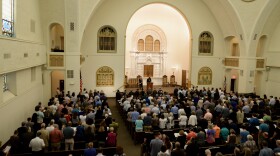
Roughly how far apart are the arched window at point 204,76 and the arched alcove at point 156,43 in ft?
11.0

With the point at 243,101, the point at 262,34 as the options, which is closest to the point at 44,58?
the point at 243,101

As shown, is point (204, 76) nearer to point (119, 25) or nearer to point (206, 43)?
point (206, 43)

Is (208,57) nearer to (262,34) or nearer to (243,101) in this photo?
(262,34)

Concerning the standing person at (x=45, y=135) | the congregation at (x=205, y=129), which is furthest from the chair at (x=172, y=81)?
the standing person at (x=45, y=135)

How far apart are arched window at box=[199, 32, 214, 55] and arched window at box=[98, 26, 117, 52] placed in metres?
9.01

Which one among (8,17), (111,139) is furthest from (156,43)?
(111,139)

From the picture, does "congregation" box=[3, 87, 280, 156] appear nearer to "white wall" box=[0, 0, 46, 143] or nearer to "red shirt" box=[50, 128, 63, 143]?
"red shirt" box=[50, 128, 63, 143]

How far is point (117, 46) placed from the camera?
24.0 meters

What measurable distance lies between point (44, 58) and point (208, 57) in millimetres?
16225

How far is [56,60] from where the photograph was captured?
19219mm

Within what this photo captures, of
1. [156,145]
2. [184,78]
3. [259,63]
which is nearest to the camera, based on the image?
[156,145]

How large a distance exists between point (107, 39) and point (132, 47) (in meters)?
6.55

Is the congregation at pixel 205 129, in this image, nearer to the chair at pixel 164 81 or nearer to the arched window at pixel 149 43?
the chair at pixel 164 81

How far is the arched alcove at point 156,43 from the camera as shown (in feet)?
98.0
